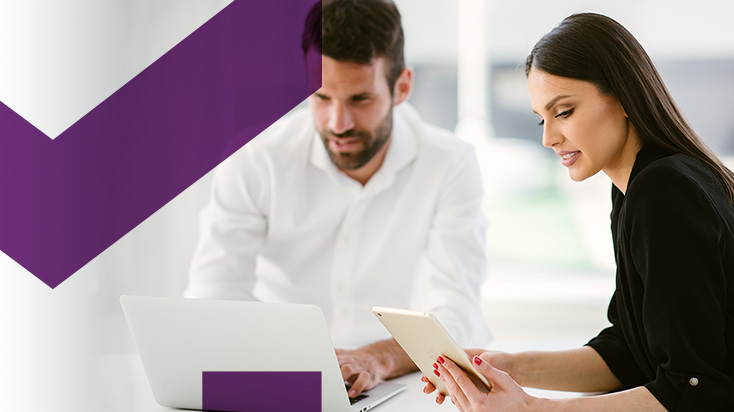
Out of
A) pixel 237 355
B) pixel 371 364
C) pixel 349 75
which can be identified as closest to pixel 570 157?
pixel 371 364

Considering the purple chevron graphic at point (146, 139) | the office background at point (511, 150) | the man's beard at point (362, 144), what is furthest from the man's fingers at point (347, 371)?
the office background at point (511, 150)

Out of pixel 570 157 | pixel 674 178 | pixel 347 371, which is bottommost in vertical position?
pixel 347 371

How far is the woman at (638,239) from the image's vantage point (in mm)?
1104

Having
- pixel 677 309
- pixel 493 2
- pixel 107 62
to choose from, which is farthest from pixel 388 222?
pixel 493 2

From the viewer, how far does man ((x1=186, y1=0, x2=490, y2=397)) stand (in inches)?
78.1

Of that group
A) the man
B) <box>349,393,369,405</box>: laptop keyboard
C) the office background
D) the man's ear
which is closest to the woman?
<box>349,393,369,405</box>: laptop keyboard

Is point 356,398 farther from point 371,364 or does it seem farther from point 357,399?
point 371,364

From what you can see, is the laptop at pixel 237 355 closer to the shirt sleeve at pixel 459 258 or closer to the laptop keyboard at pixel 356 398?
the laptop keyboard at pixel 356 398

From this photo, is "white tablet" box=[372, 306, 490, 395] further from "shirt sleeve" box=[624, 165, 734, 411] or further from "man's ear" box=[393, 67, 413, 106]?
"man's ear" box=[393, 67, 413, 106]

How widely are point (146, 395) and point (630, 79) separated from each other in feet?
3.33

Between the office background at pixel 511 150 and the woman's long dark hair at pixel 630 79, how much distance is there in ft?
7.11

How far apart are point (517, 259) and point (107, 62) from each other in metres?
2.54

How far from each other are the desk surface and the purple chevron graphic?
3.00ft

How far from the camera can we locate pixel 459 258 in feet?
6.56
